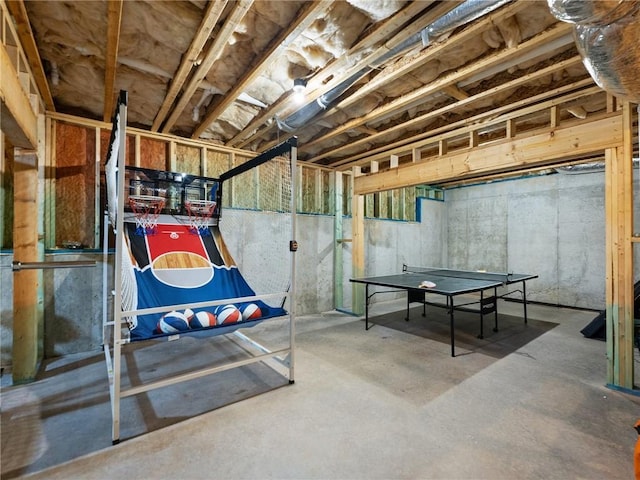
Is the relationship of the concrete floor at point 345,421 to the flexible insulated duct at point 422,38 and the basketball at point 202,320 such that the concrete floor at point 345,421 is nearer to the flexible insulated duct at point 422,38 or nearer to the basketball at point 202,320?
the basketball at point 202,320

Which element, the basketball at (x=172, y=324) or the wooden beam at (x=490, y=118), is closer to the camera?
the basketball at (x=172, y=324)

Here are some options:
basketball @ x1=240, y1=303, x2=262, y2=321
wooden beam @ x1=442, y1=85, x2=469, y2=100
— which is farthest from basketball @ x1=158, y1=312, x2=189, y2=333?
wooden beam @ x1=442, y1=85, x2=469, y2=100

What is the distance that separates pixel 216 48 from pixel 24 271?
2599mm

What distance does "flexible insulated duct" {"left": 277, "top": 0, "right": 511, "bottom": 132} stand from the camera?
69.1 inches

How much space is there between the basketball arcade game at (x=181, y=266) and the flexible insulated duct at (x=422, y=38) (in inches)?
25.3

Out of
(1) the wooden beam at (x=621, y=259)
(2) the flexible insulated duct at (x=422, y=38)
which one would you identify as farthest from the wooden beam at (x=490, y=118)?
(2) the flexible insulated duct at (x=422, y=38)

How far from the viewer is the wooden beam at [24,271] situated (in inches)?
106

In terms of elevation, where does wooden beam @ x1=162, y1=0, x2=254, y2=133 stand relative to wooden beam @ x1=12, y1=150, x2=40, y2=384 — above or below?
above

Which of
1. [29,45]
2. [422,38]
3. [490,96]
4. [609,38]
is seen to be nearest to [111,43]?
[29,45]

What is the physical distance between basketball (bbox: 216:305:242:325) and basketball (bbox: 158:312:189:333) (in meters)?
0.24

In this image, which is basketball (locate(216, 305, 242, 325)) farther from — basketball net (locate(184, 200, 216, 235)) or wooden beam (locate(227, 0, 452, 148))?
wooden beam (locate(227, 0, 452, 148))

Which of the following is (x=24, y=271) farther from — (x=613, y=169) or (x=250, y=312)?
(x=613, y=169)

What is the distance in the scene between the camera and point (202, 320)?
2244 millimetres

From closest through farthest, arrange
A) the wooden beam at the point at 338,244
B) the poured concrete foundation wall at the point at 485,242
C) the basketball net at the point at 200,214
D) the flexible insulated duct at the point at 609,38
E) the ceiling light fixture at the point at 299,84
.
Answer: the flexible insulated duct at the point at 609,38, the ceiling light fixture at the point at 299,84, the basketball net at the point at 200,214, the poured concrete foundation wall at the point at 485,242, the wooden beam at the point at 338,244
